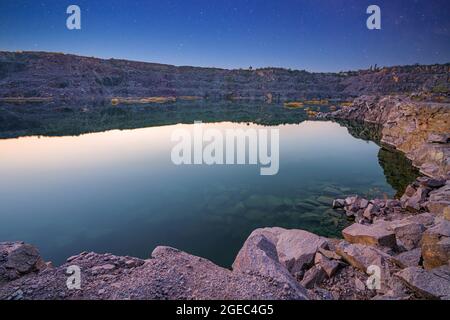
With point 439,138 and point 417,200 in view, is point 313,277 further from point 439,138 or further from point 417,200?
point 439,138

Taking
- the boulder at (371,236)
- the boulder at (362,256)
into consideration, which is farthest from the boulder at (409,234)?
the boulder at (362,256)

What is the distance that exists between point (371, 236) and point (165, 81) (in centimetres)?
9693

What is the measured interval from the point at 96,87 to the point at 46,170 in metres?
70.1

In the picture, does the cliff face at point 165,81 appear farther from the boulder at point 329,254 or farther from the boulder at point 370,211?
the boulder at point 329,254

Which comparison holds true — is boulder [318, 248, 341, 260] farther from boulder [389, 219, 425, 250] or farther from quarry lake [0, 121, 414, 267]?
quarry lake [0, 121, 414, 267]

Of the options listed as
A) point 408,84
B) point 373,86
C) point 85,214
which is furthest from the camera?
point 373,86

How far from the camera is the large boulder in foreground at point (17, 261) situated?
4.87 metres

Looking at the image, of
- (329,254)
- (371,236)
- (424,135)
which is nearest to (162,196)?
(329,254)

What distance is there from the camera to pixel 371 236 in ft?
23.9

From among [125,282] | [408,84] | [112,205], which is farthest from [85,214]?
[408,84]

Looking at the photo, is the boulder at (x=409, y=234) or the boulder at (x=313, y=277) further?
the boulder at (x=409, y=234)

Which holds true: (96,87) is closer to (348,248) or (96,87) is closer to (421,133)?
(421,133)

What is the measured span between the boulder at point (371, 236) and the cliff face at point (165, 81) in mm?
61850

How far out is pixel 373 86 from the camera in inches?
3937
